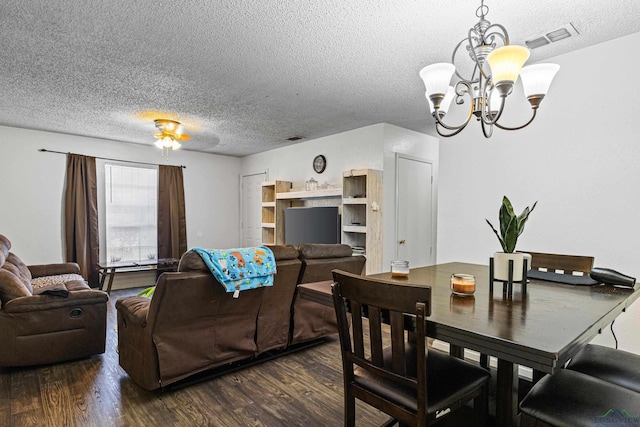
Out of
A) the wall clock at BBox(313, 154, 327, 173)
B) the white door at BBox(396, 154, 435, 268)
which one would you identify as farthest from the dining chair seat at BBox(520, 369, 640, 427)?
the wall clock at BBox(313, 154, 327, 173)

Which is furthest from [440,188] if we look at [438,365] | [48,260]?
[48,260]

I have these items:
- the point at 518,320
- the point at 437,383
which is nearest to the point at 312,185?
the point at 437,383

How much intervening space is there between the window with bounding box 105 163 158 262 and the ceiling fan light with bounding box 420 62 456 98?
568cm

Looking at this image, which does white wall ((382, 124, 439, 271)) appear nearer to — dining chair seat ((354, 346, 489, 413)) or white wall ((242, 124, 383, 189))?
white wall ((242, 124, 383, 189))

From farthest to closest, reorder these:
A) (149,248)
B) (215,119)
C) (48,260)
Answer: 1. (149,248)
2. (48,260)
3. (215,119)

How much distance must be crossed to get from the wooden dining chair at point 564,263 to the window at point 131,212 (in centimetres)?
600

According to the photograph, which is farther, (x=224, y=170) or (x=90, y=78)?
(x=224, y=170)

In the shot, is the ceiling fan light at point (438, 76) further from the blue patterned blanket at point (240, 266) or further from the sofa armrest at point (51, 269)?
the sofa armrest at point (51, 269)

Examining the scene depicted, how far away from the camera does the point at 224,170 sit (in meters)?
7.21

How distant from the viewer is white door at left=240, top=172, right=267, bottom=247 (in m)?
6.86

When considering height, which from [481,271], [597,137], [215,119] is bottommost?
[481,271]

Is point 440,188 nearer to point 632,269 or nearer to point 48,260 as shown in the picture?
point 632,269

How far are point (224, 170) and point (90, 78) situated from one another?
4.10m

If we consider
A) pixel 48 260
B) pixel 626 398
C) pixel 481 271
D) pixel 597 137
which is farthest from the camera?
pixel 48 260
